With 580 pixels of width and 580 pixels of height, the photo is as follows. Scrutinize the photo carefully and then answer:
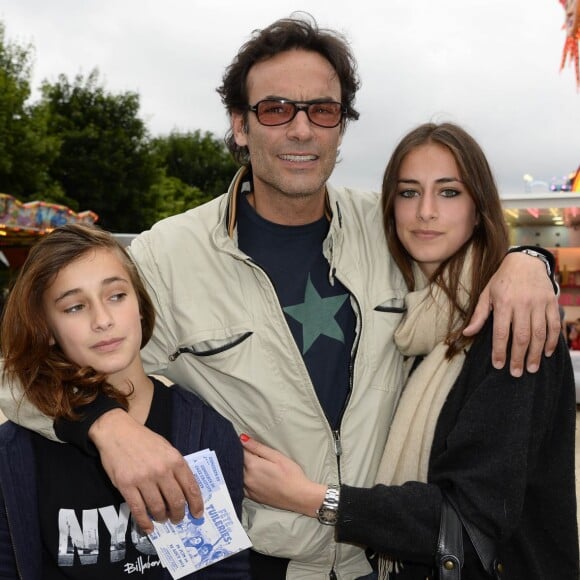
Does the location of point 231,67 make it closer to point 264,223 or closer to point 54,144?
point 264,223

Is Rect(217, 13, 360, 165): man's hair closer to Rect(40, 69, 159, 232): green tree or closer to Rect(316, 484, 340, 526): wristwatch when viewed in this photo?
Rect(316, 484, 340, 526): wristwatch

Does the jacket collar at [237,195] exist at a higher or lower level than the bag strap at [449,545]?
higher

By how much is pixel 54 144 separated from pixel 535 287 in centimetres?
2402

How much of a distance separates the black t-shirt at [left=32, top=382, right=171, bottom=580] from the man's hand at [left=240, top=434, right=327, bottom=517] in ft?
1.17

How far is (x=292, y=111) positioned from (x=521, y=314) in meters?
1.14

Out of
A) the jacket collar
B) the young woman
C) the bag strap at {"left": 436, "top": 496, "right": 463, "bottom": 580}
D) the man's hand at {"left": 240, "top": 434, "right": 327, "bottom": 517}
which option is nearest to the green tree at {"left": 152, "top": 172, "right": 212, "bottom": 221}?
the jacket collar

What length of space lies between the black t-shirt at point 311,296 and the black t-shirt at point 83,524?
71 cm

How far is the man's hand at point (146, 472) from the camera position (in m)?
1.67

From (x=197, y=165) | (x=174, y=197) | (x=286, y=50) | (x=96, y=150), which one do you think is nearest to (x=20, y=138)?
(x=96, y=150)

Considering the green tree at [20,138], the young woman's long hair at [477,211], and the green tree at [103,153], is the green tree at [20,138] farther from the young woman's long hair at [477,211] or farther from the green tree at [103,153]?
the young woman's long hair at [477,211]

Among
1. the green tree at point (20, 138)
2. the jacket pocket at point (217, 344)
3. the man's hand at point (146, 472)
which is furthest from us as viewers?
the green tree at point (20, 138)

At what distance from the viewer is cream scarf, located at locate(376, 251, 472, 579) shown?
1.99 metres

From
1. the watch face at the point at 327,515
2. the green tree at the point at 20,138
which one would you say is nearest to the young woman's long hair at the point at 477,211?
the watch face at the point at 327,515

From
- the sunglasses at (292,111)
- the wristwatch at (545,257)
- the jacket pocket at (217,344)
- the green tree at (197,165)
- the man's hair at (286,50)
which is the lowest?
the jacket pocket at (217,344)
